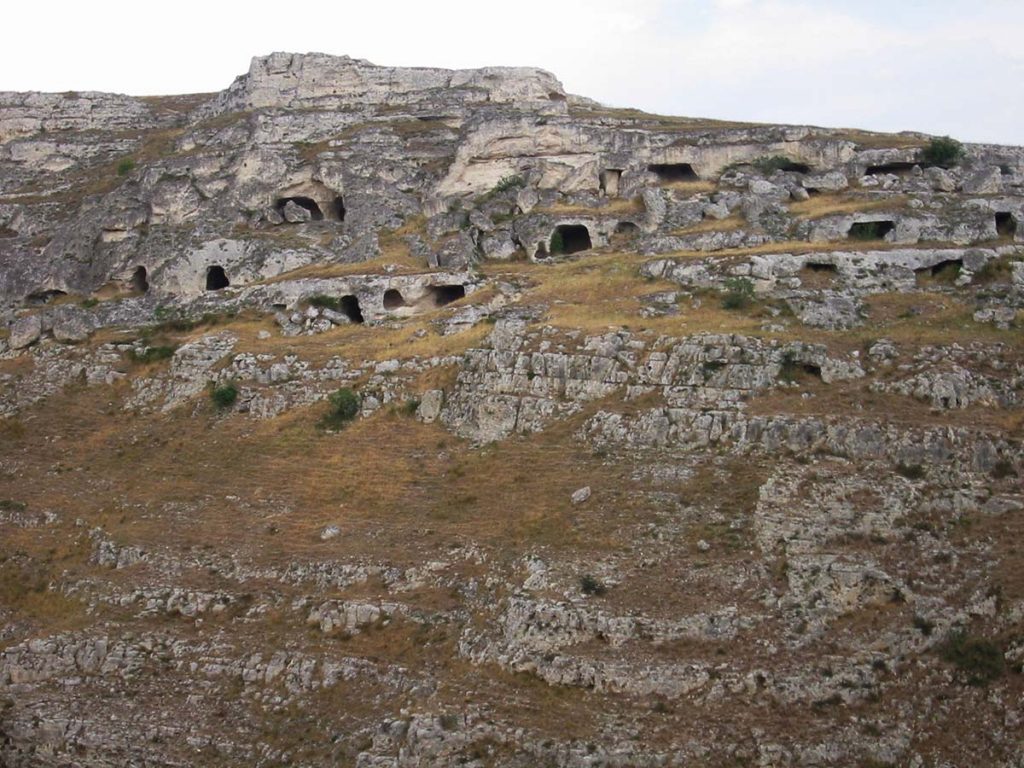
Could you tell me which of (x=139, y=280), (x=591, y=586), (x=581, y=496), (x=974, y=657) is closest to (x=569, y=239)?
(x=139, y=280)

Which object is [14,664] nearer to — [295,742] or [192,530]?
[192,530]

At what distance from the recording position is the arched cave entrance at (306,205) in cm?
4328

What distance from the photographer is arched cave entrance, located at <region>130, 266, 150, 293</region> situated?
132ft

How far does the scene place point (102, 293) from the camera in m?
40.2

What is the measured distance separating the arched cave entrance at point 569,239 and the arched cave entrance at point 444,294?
15.5 ft

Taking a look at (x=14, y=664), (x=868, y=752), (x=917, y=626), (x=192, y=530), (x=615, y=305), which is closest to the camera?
(x=868, y=752)

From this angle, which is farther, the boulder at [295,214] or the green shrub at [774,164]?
the boulder at [295,214]

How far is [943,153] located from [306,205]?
89.5 ft

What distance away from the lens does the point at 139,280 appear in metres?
40.7

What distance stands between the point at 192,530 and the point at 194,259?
1622 cm

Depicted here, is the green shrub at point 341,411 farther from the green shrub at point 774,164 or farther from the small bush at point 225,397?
the green shrub at point 774,164

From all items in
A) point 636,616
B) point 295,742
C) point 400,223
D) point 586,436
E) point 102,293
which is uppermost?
point 400,223

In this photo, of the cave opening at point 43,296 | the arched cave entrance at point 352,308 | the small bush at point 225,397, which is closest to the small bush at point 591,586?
the small bush at point 225,397

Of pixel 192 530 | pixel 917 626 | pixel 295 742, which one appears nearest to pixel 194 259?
pixel 192 530
